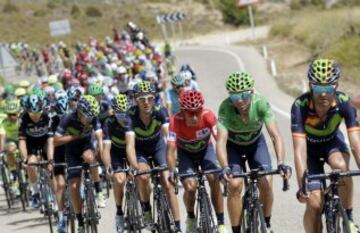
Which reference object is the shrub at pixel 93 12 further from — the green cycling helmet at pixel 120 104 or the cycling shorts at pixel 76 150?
the green cycling helmet at pixel 120 104

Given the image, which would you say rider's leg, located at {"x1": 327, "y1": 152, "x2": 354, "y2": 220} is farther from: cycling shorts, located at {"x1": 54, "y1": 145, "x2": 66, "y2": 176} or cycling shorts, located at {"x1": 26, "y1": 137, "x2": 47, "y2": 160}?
cycling shorts, located at {"x1": 26, "y1": 137, "x2": 47, "y2": 160}

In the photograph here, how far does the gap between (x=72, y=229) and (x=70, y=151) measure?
1074 millimetres

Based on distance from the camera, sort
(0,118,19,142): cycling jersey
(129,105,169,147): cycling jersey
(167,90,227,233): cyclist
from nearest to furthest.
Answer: (167,90,227,233): cyclist < (129,105,169,147): cycling jersey < (0,118,19,142): cycling jersey

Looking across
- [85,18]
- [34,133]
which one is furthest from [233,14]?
[34,133]

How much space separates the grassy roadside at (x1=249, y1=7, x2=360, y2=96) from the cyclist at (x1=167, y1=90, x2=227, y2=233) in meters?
15.7

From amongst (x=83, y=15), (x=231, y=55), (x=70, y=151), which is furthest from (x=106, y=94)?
(x=83, y=15)

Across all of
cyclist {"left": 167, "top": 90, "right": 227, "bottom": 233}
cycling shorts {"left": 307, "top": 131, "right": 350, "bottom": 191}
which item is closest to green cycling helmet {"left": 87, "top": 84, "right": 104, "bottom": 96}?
cyclist {"left": 167, "top": 90, "right": 227, "bottom": 233}

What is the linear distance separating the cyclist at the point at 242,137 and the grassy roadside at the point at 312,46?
1612 cm

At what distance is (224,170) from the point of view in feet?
27.1

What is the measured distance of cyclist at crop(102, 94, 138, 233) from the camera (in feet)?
33.2

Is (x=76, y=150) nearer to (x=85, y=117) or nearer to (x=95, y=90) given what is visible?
(x=85, y=117)

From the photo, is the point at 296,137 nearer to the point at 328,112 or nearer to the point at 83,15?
the point at 328,112

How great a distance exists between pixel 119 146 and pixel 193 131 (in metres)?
2.18

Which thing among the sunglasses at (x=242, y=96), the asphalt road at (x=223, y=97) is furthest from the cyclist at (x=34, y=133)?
the sunglasses at (x=242, y=96)
